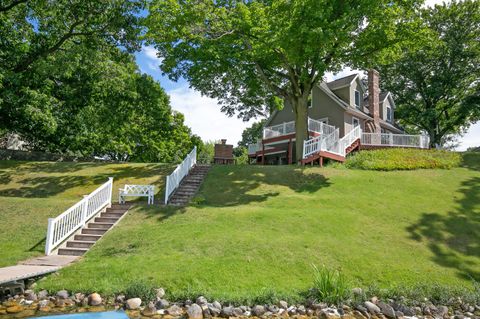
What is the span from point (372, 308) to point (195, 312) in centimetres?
425

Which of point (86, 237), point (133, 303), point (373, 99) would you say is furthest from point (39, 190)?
point (373, 99)

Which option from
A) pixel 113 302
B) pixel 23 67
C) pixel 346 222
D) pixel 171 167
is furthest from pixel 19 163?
pixel 346 222

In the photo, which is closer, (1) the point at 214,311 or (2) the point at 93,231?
(1) the point at 214,311

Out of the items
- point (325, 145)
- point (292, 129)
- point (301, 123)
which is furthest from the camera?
point (292, 129)

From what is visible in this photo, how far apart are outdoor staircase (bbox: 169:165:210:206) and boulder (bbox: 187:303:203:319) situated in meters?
8.79

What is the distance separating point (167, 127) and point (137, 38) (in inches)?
667

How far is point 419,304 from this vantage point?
888 cm

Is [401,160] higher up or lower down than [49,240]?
higher up

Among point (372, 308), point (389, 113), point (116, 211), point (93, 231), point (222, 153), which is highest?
point (389, 113)

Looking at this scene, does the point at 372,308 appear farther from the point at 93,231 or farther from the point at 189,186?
the point at 189,186

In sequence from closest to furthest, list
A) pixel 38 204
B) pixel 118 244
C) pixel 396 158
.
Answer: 1. pixel 118 244
2. pixel 38 204
3. pixel 396 158

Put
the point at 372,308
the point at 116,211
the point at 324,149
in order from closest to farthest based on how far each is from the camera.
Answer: the point at 372,308, the point at 116,211, the point at 324,149

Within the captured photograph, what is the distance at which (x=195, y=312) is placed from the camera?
788 cm

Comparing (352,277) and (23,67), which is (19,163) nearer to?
(23,67)
